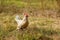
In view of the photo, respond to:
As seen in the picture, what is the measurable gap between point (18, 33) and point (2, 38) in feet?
1.68

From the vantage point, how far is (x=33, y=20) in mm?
9414

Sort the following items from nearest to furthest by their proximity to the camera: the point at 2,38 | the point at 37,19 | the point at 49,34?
the point at 2,38, the point at 49,34, the point at 37,19

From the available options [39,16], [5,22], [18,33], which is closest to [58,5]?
[39,16]

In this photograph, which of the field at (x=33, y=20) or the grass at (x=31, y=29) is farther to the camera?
the field at (x=33, y=20)

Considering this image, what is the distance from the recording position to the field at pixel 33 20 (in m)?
7.47

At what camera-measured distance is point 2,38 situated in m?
7.34

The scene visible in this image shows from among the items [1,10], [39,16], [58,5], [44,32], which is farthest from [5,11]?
[44,32]

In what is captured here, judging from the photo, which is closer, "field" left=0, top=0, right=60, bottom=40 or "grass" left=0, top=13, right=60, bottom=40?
"grass" left=0, top=13, right=60, bottom=40

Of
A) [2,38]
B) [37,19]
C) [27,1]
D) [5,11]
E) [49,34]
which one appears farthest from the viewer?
[27,1]

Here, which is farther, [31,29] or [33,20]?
[33,20]

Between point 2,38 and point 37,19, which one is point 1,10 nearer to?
point 37,19

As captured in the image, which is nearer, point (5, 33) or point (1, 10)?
point (5, 33)

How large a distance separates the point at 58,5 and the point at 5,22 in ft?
9.99

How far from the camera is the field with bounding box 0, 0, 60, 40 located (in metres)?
7.47
